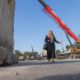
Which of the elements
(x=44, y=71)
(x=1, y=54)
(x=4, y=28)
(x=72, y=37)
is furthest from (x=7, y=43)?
(x=72, y=37)

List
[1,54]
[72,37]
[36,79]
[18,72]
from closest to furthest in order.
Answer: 1. [36,79]
2. [18,72]
3. [1,54]
4. [72,37]

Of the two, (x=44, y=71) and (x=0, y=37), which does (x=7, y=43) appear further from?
(x=44, y=71)

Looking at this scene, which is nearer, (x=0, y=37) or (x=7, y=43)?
(x=0, y=37)

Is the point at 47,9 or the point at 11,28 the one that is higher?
the point at 47,9

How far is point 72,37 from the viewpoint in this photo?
119 ft

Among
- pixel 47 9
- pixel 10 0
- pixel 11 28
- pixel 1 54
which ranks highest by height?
pixel 47 9

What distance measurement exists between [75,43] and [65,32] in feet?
5.57

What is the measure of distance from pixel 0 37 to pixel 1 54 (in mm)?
946

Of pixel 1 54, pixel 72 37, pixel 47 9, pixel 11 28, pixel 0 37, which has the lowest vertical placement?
pixel 1 54

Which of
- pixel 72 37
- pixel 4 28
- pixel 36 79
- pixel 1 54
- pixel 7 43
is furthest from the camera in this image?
pixel 72 37

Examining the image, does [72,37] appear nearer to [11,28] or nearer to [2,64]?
[11,28]

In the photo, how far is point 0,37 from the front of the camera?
863 cm

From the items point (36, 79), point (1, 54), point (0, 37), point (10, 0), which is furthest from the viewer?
point (10, 0)

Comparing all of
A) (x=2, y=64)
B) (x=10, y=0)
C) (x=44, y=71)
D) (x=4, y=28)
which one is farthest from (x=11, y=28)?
(x=44, y=71)
